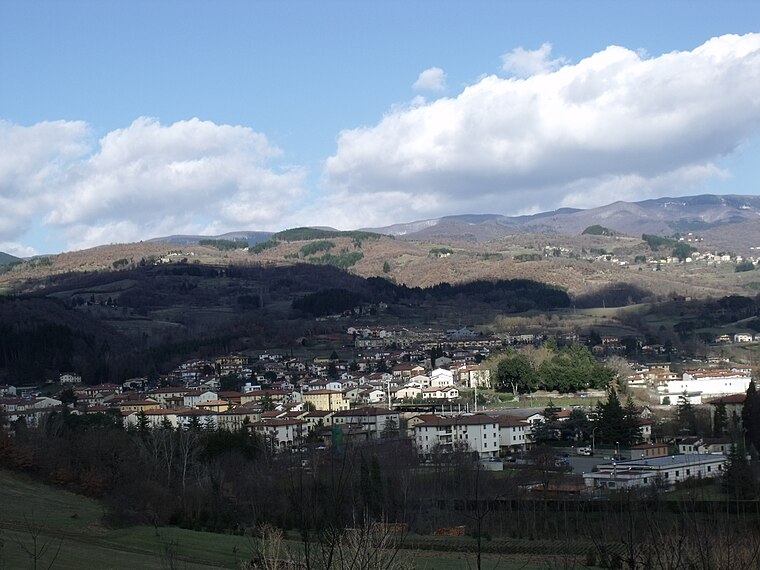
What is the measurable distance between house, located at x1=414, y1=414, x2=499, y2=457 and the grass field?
1538cm

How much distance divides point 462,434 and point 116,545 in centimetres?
2052

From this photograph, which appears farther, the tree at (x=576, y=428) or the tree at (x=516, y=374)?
the tree at (x=516, y=374)

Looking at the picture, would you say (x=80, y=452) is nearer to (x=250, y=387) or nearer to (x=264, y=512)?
(x=264, y=512)

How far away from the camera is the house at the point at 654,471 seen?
2866cm

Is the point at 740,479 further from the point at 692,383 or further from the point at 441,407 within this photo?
the point at 692,383

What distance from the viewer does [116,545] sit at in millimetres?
21641

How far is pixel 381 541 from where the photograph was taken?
34.9ft

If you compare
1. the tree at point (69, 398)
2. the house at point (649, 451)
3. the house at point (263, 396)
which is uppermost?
the tree at point (69, 398)

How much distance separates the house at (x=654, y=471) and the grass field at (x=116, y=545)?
248 inches

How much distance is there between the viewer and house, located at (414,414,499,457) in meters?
39.7

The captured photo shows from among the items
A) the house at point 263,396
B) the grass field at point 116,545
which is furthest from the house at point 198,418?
the grass field at point 116,545

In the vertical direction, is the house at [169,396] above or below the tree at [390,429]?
above

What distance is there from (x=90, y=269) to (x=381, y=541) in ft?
445

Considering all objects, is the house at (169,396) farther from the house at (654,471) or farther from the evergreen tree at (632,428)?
the house at (654,471)
